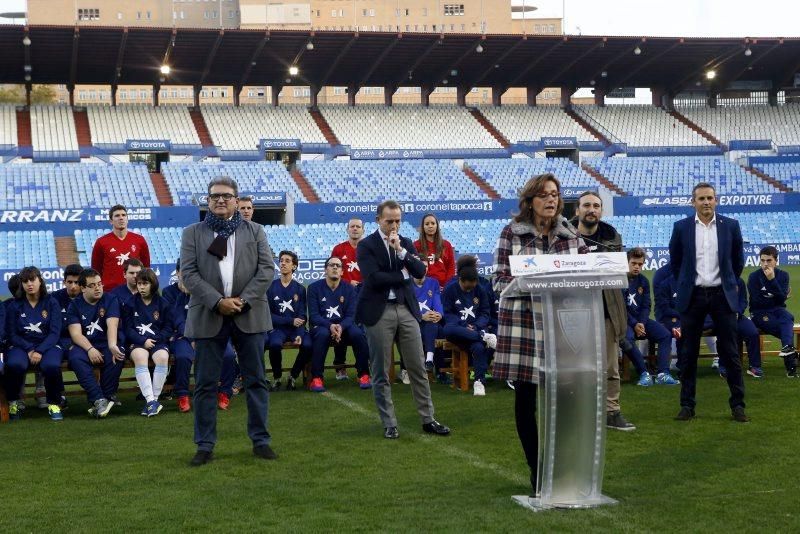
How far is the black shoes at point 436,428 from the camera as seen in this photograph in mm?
8133

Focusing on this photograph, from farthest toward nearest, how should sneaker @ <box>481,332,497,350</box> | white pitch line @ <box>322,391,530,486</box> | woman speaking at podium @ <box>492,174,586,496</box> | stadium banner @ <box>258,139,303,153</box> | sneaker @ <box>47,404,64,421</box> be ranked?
1. stadium banner @ <box>258,139,303,153</box>
2. sneaker @ <box>481,332,497,350</box>
3. sneaker @ <box>47,404,64,421</box>
4. white pitch line @ <box>322,391,530,486</box>
5. woman speaking at podium @ <box>492,174,586,496</box>

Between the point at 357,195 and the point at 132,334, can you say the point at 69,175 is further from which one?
the point at 132,334

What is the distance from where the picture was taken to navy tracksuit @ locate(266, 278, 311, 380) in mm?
11117

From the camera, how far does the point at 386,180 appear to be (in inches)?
1550

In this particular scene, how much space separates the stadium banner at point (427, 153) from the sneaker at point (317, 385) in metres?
31.6

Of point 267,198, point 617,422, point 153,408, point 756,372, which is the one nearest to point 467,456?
point 617,422

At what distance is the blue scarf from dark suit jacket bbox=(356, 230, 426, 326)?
1.19 metres

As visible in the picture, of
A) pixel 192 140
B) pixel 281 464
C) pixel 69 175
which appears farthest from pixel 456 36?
pixel 281 464

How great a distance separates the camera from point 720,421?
27.5 ft

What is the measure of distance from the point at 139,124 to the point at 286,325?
109ft

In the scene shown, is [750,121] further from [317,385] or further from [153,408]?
[153,408]

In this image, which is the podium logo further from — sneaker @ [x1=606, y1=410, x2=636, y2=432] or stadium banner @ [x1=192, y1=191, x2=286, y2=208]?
stadium banner @ [x1=192, y1=191, x2=286, y2=208]

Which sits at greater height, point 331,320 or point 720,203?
point 720,203

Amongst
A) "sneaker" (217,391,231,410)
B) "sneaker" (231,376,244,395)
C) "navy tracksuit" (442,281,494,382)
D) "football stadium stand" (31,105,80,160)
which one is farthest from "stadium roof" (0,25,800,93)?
"sneaker" (217,391,231,410)
